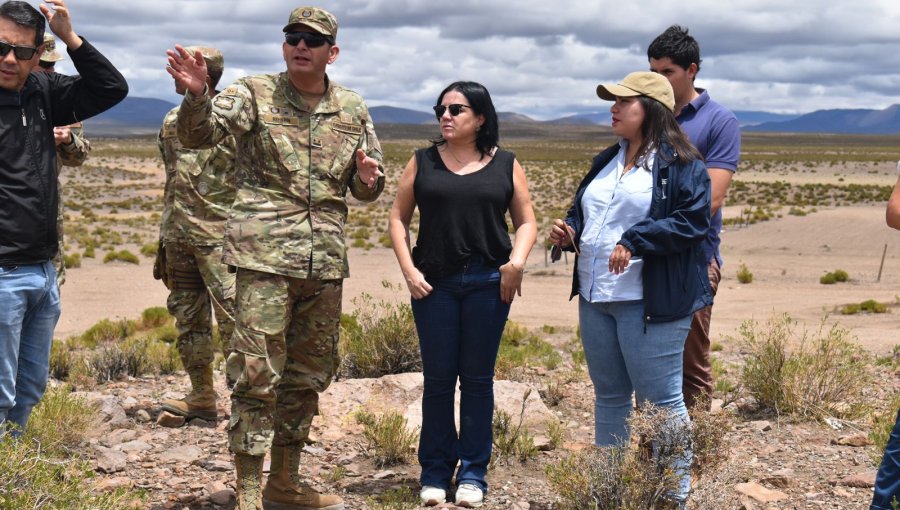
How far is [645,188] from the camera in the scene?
3781 mm

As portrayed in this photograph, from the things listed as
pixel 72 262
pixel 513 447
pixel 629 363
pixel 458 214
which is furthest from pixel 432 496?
pixel 72 262

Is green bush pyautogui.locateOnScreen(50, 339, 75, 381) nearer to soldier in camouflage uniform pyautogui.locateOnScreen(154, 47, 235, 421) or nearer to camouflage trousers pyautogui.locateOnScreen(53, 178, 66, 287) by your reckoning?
soldier in camouflage uniform pyautogui.locateOnScreen(154, 47, 235, 421)

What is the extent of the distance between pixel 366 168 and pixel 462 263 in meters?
0.62

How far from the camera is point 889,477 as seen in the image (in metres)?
3.18

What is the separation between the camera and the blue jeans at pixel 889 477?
314 cm

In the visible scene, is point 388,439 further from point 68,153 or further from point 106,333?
point 106,333

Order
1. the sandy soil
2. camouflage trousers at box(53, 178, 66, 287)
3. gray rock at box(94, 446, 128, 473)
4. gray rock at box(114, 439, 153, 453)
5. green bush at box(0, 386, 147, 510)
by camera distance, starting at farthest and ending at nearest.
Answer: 1. the sandy soil
2. gray rock at box(114, 439, 153, 453)
3. gray rock at box(94, 446, 128, 473)
4. camouflage trousers at box(53, 178, 66, 287)
5. green bush at box(0, 386, 147, 510)

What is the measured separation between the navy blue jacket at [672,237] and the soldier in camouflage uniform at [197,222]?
7.64 ft

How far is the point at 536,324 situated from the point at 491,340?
28.4ft

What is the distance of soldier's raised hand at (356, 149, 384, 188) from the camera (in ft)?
12.9

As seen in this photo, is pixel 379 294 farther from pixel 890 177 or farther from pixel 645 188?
pixel 890 177

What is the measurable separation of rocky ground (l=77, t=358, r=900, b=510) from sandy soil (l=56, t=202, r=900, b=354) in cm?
400

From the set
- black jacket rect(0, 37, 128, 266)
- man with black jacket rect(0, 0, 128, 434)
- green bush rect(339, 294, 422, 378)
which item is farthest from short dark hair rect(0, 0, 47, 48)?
green bush rect(339, 294, 422, 378)

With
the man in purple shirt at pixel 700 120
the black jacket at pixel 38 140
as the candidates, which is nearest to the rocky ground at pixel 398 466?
the man in purple shirt at pixel 700 120
